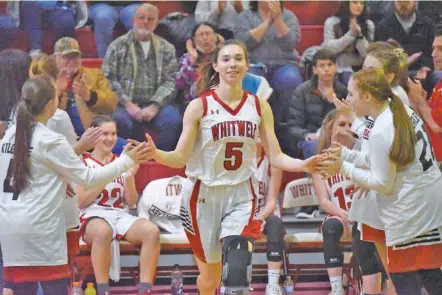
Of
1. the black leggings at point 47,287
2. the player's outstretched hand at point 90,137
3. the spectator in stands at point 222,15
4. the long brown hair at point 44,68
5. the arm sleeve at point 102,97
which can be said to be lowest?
the black leggings at point 47,287

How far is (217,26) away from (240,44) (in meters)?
2.65

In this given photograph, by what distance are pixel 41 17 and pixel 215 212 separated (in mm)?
3562

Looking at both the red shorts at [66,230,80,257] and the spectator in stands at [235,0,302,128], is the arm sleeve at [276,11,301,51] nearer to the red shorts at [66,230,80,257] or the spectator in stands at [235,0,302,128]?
the spectator in stands at [235,0,302,128]

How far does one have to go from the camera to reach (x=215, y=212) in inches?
215

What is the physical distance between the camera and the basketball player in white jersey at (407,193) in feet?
16.2

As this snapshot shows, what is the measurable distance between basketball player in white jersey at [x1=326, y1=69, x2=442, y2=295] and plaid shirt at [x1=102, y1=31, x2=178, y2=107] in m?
3.04

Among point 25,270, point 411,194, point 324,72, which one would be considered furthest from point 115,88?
point 411,194

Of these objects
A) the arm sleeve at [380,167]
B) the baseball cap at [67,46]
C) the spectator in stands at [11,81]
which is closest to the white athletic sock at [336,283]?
the arm sleeve at [380,167]

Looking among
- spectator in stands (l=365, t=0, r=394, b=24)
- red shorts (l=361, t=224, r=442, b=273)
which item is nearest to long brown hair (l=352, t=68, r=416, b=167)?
red shorts (l=361, t=224, r=442, b=273)

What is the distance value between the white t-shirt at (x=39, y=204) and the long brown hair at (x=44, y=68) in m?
0.86

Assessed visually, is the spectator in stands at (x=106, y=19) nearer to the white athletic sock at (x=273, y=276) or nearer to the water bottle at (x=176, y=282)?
the water bottle at (x=176, y=282)

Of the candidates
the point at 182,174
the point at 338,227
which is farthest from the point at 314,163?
the point at 182,174

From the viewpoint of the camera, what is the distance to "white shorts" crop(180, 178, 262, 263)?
5398 millimetres

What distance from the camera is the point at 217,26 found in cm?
816
